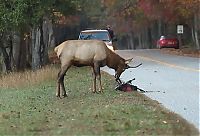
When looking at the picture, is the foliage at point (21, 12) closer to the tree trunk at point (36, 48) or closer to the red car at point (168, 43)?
the tree trunk at point (36, 48)

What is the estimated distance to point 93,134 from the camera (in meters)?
9.88

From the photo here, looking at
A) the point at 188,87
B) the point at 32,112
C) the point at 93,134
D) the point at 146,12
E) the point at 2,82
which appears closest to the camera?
the point at 93,134

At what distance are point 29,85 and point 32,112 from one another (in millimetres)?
9066

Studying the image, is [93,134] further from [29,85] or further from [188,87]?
[29,85]

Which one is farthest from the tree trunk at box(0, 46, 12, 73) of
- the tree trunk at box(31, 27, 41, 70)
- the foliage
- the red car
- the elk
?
the red car

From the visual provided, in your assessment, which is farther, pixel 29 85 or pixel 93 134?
pixel 29 85

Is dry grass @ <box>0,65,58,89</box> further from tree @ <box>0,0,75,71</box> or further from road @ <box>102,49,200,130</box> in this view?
tree @ <box>0,0,75,71</box>

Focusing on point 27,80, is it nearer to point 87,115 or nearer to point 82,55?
point 82,55

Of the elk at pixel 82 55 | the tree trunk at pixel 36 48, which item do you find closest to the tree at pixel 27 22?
the tree trunk at pixel 36 48

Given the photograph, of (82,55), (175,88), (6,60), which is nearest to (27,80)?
(175,88)

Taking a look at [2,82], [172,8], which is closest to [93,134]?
[2,82]

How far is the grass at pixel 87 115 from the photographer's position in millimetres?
10289

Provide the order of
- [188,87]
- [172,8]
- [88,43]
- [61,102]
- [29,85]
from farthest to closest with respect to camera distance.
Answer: [172,8], [29,85], [188,87], [88,43], [61,102]

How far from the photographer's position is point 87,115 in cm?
1195
